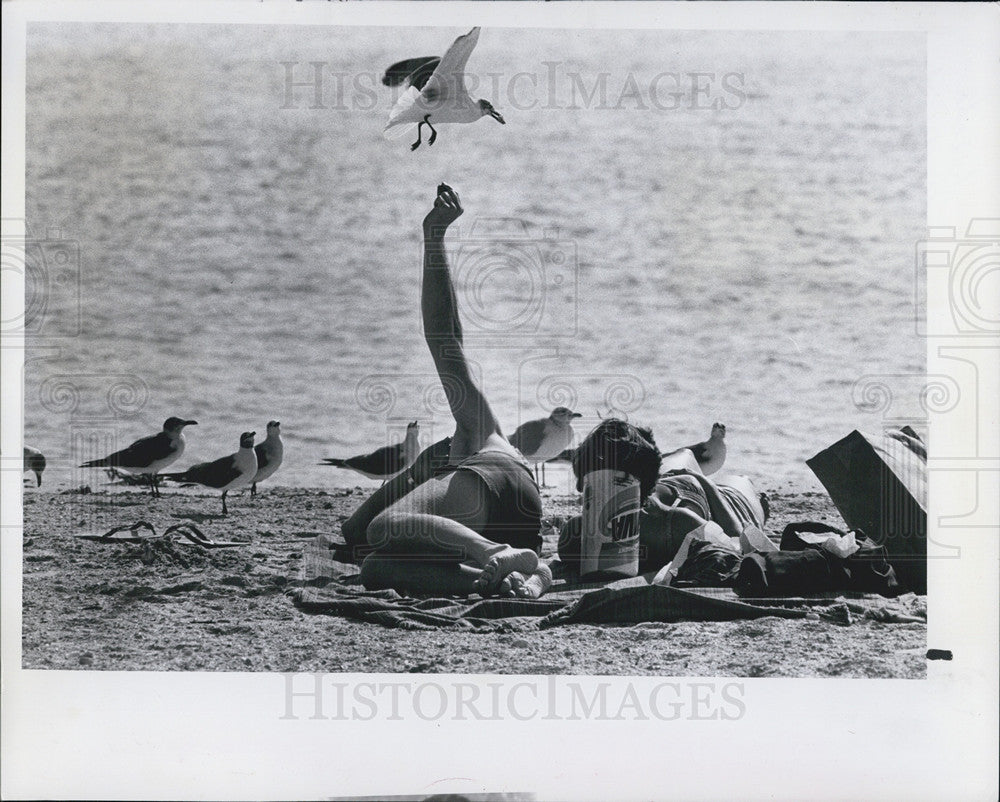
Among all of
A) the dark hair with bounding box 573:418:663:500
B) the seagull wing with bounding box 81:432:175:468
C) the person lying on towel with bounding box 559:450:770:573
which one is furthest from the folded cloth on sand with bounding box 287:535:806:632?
the seagull wing with bounding box 81:432:175:468

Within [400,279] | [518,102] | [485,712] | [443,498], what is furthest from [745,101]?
[485,712]

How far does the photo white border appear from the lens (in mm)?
4887

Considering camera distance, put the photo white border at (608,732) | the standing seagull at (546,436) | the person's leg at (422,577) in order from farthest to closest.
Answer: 1. the standing seagull at (546,436)
2. the person's leg at (422,577)
3. the photo white border at (608,732)

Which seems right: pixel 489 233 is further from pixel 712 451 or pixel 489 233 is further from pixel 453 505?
pixel 712 451

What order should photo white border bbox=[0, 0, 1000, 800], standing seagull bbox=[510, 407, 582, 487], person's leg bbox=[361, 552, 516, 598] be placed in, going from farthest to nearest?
standing seagull bbox=[510, 407, 582, 487] < person's leg bbox=[361, 552, 516, 598] < photo white border bbox=[0, 0, 1000, 800]

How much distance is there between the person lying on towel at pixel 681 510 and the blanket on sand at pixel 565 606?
133 millimetres

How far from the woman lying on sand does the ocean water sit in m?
0.09

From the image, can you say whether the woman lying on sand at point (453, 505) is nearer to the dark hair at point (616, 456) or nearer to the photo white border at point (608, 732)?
the dark hair at point (616, 456)

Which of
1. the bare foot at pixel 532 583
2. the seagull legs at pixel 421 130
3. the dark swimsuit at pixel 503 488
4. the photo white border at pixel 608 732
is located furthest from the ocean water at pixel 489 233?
the bare foot at pixel 532 583

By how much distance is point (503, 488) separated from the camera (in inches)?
199

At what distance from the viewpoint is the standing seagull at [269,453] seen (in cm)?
513

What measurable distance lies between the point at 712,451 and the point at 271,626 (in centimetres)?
210

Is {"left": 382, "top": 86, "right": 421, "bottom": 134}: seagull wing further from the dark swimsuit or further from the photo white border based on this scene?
the photo white border

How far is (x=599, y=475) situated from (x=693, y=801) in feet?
4.74
